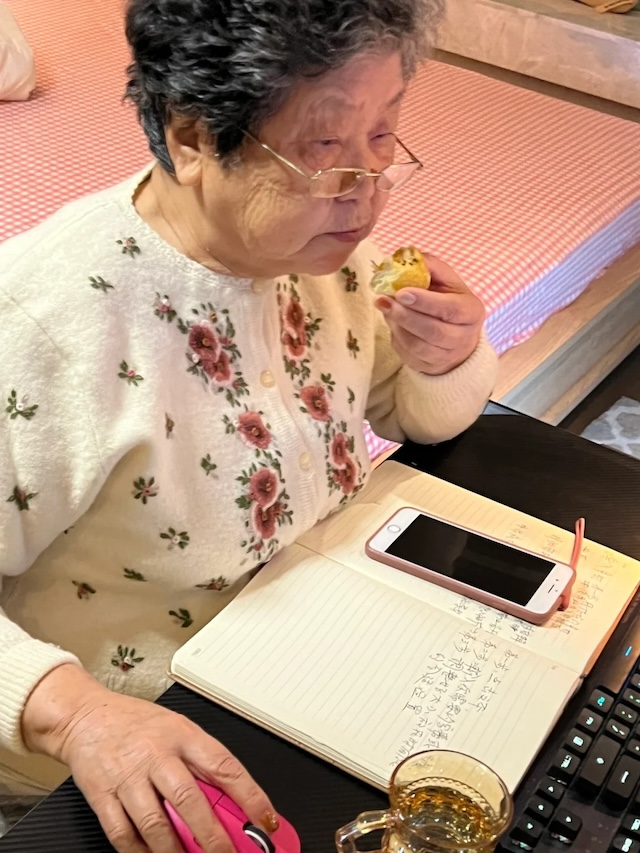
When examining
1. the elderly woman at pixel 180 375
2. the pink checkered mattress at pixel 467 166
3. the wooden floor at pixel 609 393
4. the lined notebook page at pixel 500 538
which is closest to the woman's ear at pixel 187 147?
the elderly woman at pixel 180 375

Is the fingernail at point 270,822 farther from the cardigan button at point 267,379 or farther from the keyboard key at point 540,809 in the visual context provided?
the cardigan button at point 267,379

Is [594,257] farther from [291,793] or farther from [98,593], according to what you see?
[291,793]

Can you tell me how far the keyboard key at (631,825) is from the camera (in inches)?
28.5

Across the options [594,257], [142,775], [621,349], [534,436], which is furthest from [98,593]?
[621,349]

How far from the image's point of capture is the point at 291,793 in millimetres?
732

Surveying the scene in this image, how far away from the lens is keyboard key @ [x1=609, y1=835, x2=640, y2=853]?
710 mm

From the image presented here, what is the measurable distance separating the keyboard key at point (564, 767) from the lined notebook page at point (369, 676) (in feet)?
0.07

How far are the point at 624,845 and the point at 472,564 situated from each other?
30 centimetres

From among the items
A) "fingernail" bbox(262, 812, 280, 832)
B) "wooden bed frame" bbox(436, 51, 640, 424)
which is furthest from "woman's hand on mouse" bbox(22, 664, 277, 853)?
"wooden bed frame" bbox(436, 51, 640, 424)

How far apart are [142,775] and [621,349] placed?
2.24 meters

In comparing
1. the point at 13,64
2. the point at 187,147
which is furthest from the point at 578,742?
the point at 13,64

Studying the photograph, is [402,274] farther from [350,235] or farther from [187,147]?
[187,147]

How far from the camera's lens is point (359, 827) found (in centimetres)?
65

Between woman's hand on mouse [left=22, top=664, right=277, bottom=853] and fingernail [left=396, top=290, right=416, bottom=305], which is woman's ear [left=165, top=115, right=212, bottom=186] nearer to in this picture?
fingernail [left=396, top=290, right=416, bottom=305]
